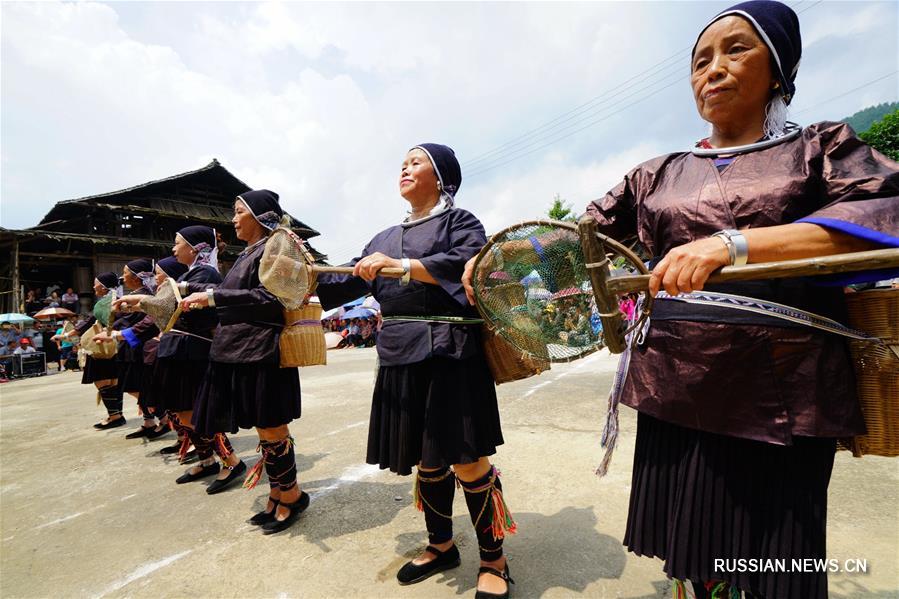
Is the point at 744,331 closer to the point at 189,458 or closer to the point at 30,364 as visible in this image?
the point at 189,458

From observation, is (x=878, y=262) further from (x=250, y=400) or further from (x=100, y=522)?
(x=100, y=522)

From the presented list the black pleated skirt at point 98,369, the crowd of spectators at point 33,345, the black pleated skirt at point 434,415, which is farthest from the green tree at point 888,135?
the crowd of spectators at point 33,345

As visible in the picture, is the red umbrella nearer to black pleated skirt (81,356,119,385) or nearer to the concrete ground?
black pleated skirt (81,356,119,385)

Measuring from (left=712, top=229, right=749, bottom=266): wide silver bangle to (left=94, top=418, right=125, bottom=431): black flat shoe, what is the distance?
26.2ft

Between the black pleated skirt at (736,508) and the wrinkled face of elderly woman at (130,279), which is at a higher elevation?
the wrinkled face of elderly woman at (130,279)

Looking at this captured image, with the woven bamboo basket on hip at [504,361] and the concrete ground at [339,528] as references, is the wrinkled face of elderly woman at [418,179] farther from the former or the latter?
the concrete ground at [339,528]

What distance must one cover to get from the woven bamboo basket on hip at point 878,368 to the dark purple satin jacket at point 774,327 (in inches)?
2.1

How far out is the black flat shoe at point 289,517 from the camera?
290 cm

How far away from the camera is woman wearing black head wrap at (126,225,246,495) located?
384 cm

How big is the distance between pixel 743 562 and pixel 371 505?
2552 millimetres

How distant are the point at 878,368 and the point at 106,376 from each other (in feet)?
26.4

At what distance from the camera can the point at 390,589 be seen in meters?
2.20

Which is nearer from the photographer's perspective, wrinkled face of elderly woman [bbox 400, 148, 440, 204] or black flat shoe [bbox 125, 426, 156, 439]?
wrinkled face of elderly woman [bbox 400, 148, 440, 204]

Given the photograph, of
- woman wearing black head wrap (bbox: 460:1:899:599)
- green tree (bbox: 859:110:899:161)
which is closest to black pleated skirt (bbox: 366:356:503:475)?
woman wearing black head wrap (bbox: 460:1:899:599)
